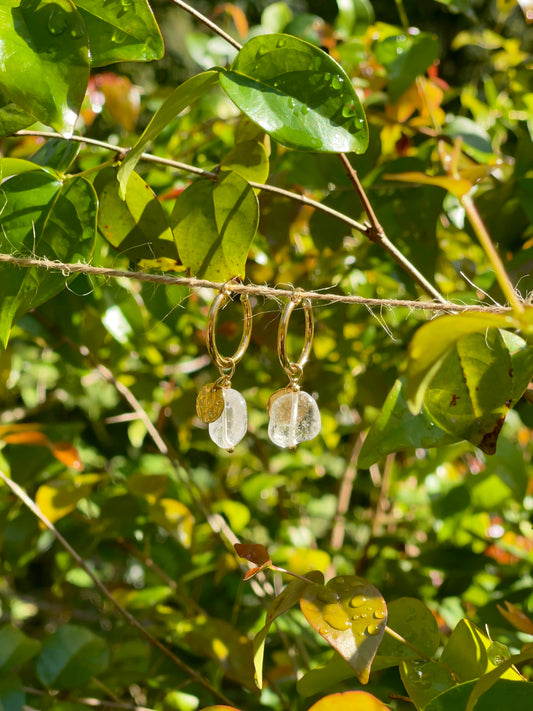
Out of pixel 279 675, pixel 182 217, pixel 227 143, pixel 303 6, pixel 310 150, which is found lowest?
pixel 279 675

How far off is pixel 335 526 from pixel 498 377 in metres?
0.85

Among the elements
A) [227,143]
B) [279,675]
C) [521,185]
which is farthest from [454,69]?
[279,675]

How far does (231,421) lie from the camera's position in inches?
18.7

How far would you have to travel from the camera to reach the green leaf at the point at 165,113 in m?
0.42

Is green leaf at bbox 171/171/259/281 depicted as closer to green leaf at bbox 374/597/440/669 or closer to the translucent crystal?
the translucent crystal

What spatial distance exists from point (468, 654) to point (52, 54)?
0.48m

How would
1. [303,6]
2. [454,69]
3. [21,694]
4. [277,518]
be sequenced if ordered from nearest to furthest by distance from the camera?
[21,694] < [277,518] < [303,6] < [454,69]

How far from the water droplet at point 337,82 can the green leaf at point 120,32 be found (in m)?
0.12

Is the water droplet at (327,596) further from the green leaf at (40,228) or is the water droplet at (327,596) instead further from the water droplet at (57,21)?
the water droplet at (57,21)

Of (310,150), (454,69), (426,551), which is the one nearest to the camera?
(310,150)

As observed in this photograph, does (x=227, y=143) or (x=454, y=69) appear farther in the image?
(x=454, y=69)

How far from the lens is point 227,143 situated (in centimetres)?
92

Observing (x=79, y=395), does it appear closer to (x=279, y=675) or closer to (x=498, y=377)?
(x=279, y=675)

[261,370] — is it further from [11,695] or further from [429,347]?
[429,347]
